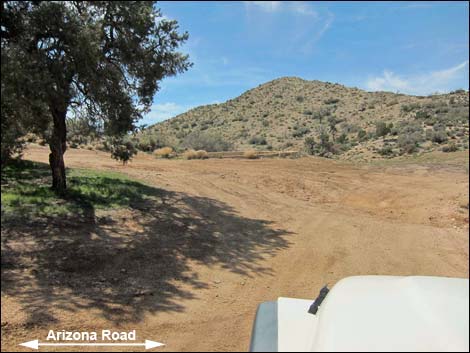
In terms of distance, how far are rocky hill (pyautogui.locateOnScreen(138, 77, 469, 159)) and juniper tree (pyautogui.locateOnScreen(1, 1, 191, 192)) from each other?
1669 centimetres

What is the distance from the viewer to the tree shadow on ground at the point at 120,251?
4863 mm

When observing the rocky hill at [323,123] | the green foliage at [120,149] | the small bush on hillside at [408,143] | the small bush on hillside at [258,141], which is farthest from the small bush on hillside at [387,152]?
the small bush on hillside at [258,141]

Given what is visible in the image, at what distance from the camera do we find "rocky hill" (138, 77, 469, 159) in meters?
25.4

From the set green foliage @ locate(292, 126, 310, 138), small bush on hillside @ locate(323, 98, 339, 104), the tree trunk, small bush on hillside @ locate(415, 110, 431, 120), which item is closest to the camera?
the tree trunk

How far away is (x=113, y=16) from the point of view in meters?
9.30

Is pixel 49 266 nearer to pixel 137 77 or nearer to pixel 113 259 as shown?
pixel 113 259

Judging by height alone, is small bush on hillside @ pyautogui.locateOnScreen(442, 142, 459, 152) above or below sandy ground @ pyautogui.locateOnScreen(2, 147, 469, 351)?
above

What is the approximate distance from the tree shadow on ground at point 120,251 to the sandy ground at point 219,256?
3 centimetres

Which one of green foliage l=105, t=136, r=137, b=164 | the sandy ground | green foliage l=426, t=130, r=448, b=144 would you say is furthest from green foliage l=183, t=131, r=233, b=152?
green foliage l=105, t=136, r=137, b=164

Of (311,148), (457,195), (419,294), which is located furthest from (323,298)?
(311,148)

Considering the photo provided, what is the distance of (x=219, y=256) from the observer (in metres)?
6.99

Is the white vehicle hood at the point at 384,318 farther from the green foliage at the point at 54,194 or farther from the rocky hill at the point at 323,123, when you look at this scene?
the rocky hill at the point at 323,123

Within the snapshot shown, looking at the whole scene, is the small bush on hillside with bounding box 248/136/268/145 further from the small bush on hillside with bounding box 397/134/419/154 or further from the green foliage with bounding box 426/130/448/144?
the green foliage with bounding box 426/130/448/144

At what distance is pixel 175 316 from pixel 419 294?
300cm
